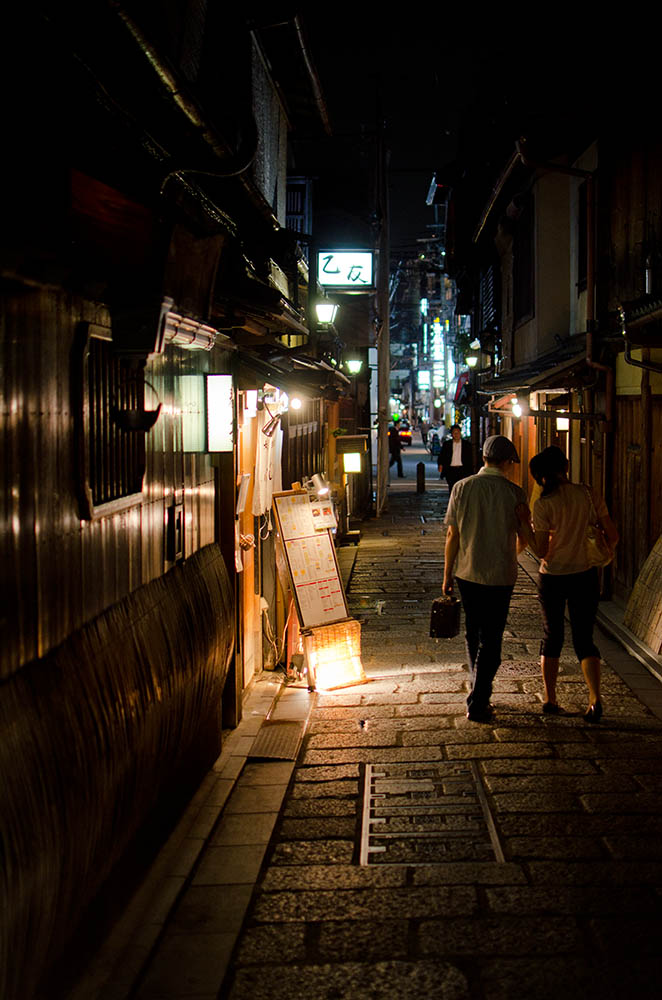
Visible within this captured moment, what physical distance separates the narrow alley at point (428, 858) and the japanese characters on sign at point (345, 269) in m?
15.1

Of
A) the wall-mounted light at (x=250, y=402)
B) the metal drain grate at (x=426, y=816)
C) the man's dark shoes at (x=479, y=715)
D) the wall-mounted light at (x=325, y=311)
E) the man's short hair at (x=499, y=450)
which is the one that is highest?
the wall-mounted light at (x=325, y=311)

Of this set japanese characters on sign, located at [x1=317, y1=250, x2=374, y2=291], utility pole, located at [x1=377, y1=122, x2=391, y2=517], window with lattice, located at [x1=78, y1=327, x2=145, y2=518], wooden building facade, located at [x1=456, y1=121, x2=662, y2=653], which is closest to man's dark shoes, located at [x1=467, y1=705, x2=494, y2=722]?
wooden building facade, located at [x1=456, y1=121, x2=662, y2=653]

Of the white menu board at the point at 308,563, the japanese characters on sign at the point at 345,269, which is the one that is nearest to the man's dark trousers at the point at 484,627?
the white menu board at the point at 308,563

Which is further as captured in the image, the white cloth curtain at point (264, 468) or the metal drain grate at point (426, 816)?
the white cloth curtain at point (264, 468)

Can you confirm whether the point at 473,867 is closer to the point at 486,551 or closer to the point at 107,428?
the point at 486,551

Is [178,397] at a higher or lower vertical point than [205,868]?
higher

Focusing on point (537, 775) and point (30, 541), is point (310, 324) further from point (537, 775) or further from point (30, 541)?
point (30, 541)

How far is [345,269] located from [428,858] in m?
19.6

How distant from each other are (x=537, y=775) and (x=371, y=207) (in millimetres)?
23938

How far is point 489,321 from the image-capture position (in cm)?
3603

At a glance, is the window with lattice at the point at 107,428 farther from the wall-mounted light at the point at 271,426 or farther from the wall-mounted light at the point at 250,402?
the wall-mounted light at the point at 271,426

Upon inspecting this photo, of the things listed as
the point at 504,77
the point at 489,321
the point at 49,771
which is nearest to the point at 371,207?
the point at 504,77

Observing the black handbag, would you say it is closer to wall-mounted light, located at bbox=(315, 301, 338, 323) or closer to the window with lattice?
the window with lattice

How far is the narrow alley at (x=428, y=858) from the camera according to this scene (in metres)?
5.31
